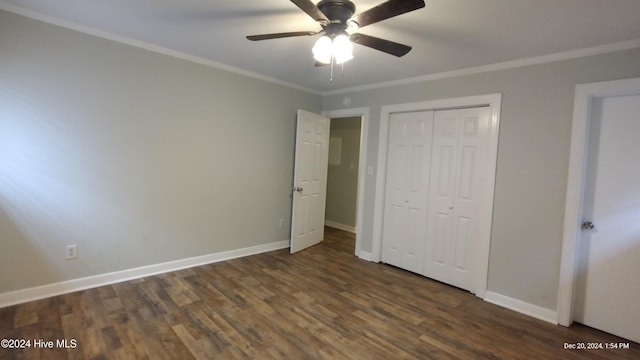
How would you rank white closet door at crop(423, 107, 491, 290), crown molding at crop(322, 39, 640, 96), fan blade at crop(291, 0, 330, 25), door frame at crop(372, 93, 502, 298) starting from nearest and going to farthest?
fan blade at crop(291, 0, 330, 25) < crown molding at crop(322, 39, 640, 96) < door frame at crop(372, 93, 502, 298) < white closet door at crop(423, 107, 491, 290)

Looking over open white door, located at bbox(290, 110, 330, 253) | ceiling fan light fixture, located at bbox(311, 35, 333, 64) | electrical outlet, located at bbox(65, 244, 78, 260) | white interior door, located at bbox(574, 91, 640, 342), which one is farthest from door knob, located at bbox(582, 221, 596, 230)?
electrical outlet, located at bbox(65, 244, 78, 260)

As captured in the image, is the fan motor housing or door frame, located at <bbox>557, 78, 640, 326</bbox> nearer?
the fan motor housing

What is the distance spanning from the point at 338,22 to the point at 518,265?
2765 millimetres

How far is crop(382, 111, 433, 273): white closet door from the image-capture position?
12.0 ft

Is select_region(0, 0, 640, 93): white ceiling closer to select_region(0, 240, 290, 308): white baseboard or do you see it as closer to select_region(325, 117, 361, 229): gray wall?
select_region(0, 240, 290, 308): white baseboard

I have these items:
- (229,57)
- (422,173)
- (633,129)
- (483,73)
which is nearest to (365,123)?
(422,173)

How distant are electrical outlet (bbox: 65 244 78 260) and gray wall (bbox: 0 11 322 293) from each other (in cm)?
4

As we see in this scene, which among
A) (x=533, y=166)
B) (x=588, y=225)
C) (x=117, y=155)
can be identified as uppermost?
(x=533, y=166)

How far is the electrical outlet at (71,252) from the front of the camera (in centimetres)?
274

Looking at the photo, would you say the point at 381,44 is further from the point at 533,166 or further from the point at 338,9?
the point at 533,166

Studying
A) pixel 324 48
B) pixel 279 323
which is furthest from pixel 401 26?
pixel 279 323

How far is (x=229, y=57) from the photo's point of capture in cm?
329

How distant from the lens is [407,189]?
12.5 ft

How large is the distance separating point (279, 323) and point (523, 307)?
2.32 meters
